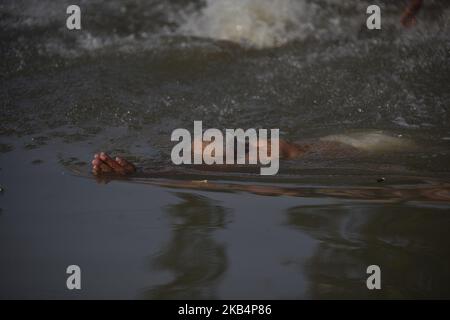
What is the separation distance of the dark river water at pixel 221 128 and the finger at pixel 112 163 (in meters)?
0.10

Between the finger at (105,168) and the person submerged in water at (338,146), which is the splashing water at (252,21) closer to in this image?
the person submerged in water at (338,146)

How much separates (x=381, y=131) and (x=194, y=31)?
2735mm

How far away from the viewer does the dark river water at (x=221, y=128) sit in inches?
113

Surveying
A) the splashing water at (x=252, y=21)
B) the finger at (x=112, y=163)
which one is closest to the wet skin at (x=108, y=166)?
the finger at (x=112, y=163)

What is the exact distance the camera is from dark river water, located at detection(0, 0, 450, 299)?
287 cm

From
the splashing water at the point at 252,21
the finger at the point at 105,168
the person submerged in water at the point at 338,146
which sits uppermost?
the splashing water at the point at 252,21

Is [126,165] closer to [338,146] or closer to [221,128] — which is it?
[221,128]

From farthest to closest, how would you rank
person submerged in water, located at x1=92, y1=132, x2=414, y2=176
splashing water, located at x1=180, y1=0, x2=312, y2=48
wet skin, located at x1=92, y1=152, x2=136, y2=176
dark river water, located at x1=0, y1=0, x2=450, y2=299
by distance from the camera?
splashing water, located at x1=180, y1=0, x2=312, y2=48
person submerged in water, located at x1=92, y1=132, x2=414, y2=176
wet skin, located at x1=92, y1=152, x2=136, y2=176
dark river water, located at x1=0, y1=0, x2=450, y2=299

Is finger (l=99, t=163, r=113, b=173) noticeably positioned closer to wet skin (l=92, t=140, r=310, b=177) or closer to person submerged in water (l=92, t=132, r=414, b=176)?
wet skin (l=92, t=140, r=310, b=177)

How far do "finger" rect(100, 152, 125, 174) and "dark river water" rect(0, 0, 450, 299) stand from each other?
0.31 feet

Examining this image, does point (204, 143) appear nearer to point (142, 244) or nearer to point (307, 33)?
point (142, 244)

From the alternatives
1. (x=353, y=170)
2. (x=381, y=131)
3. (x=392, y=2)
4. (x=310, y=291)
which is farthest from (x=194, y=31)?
(x=310, y=291)

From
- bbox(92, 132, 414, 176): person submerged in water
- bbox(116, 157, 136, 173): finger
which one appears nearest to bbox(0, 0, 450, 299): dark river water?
bbox(92, 132, 414, 176): person submerged in water

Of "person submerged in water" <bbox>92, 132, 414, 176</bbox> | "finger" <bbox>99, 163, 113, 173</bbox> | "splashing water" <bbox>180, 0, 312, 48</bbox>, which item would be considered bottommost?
"finger" <bbox>99, 163, 113, 173</bbox>
